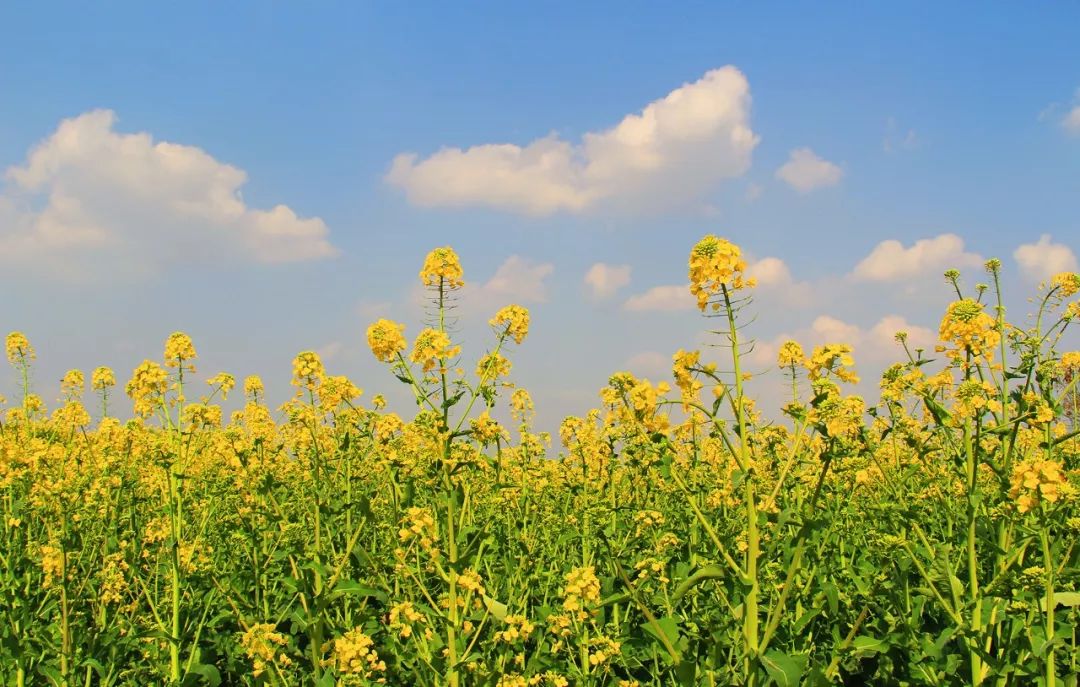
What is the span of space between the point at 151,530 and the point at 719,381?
14.2 feet

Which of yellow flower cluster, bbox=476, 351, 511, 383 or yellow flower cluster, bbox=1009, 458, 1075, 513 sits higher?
yellow flower cluster, bbox=476, 351, 511, 383

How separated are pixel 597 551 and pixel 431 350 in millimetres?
2439

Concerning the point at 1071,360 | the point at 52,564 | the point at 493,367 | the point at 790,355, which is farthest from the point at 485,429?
the point at 1071,360

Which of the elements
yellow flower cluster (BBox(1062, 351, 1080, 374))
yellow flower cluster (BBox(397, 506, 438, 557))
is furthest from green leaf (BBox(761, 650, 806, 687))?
yellow flower cluster (BBox(1062, 351, 1080, 374))

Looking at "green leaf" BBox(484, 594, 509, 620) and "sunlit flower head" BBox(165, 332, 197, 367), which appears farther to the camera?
"sunlit flower head" BBox(165, 332, 197, 367)

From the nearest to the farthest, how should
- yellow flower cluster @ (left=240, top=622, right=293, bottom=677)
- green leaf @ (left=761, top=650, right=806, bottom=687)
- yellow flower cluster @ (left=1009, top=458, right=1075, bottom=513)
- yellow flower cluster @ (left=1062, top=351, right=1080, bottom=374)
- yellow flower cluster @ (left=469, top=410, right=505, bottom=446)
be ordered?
1. green leaf @ (left=761, top=650, right=806, bottom=687)
2. yellow flower cluster @ (left=1009, top=458, right=1075, bottom=513)
3. yellow flower cluster @ (left=240, top=622, right=293, bottom=677)
4. yellow flower cluster @ (left=469, top=410, right=505, bottom=446)
5. yellow flower cluster @ (left=1062, top=351, right=1080, bottom=374)

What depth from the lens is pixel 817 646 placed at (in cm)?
491

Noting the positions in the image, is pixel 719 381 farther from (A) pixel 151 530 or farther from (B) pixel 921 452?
(A) pixel 151 530

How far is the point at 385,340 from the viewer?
4.22 m

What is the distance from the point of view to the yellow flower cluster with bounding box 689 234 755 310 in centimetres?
349

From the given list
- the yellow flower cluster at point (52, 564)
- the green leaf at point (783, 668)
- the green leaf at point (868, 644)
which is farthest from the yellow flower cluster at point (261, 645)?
the green leaf at point (868, 644)

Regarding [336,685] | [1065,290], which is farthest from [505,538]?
[1065,290]

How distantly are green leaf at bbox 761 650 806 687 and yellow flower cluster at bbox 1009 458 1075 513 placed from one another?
4.33 ft

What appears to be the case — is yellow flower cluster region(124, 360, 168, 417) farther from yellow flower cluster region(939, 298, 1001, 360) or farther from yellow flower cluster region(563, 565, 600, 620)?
yellow flower cluster region(939, 298, 1001, 360)
